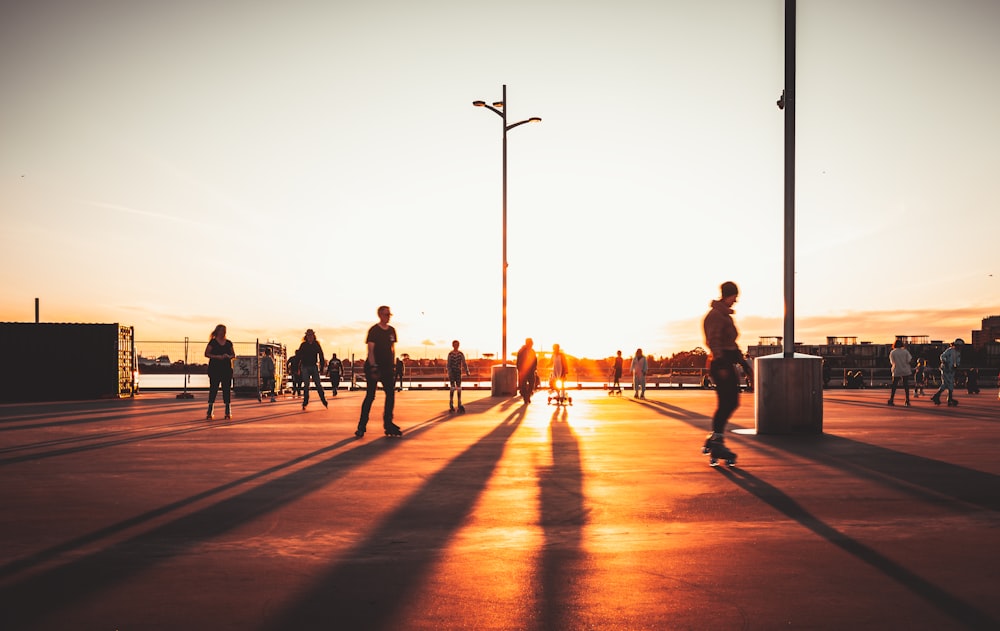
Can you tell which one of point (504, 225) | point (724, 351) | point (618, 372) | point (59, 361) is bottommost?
point (618, 372)

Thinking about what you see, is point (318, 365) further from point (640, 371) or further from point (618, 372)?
point (618, 372)

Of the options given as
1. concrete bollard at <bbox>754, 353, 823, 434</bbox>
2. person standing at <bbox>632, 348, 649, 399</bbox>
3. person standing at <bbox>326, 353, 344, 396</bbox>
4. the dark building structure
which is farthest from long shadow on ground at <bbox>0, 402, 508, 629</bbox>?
person standing at <bbox>326, 353, 344, 396</bbox>

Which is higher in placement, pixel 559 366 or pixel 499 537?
pixel 559 366

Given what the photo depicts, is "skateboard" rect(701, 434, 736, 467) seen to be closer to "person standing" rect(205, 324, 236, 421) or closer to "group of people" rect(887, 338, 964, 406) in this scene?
"person standing" rect(205, 324, 236, 421)

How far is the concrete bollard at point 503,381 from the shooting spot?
27766mm

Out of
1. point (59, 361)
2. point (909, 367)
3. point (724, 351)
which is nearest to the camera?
point (724, 351)

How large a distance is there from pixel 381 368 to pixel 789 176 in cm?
698

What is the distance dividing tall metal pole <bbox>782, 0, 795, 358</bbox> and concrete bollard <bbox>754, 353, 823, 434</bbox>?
0.39 metres

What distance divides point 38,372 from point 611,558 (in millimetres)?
25818

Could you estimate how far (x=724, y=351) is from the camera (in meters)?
9.17

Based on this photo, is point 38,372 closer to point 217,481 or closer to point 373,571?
point 217,481

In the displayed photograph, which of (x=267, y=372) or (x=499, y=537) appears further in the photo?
(x=267, y=372)

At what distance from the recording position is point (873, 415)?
17.0m

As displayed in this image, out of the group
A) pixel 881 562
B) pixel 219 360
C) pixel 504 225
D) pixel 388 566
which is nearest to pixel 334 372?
pixel 504 225
